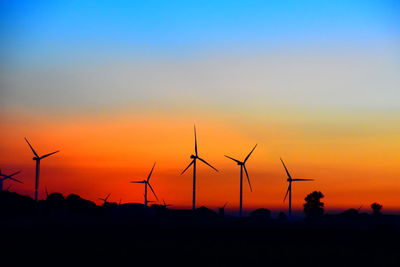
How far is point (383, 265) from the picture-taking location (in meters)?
90.6

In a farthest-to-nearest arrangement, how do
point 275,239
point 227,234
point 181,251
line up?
point 227,234 → point 275,239 → point 181,251

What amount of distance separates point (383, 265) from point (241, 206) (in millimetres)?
108506

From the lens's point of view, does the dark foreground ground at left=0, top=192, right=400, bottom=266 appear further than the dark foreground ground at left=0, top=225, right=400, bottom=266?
No

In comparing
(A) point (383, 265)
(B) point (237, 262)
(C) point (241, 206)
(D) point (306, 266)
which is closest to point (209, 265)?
(B) point (237, 262)

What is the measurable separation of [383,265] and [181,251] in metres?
32.1

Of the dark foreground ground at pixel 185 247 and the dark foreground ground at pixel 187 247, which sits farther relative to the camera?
the dark foreground ground at pixel 187 247

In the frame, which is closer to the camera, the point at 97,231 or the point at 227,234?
the point at 97,231

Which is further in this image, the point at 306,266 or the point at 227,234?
the point at 227,234

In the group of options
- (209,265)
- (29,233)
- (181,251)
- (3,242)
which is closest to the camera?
(209,265)

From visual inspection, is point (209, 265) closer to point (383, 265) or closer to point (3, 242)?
point (383, 265)

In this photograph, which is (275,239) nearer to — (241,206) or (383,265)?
(241,206)

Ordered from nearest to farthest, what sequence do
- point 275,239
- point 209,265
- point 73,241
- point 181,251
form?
point 209,265 < point 181,251 < point 73,241 < point 275,239

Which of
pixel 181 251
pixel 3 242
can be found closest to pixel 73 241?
pixel 3 242

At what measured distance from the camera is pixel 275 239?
15375 cm
